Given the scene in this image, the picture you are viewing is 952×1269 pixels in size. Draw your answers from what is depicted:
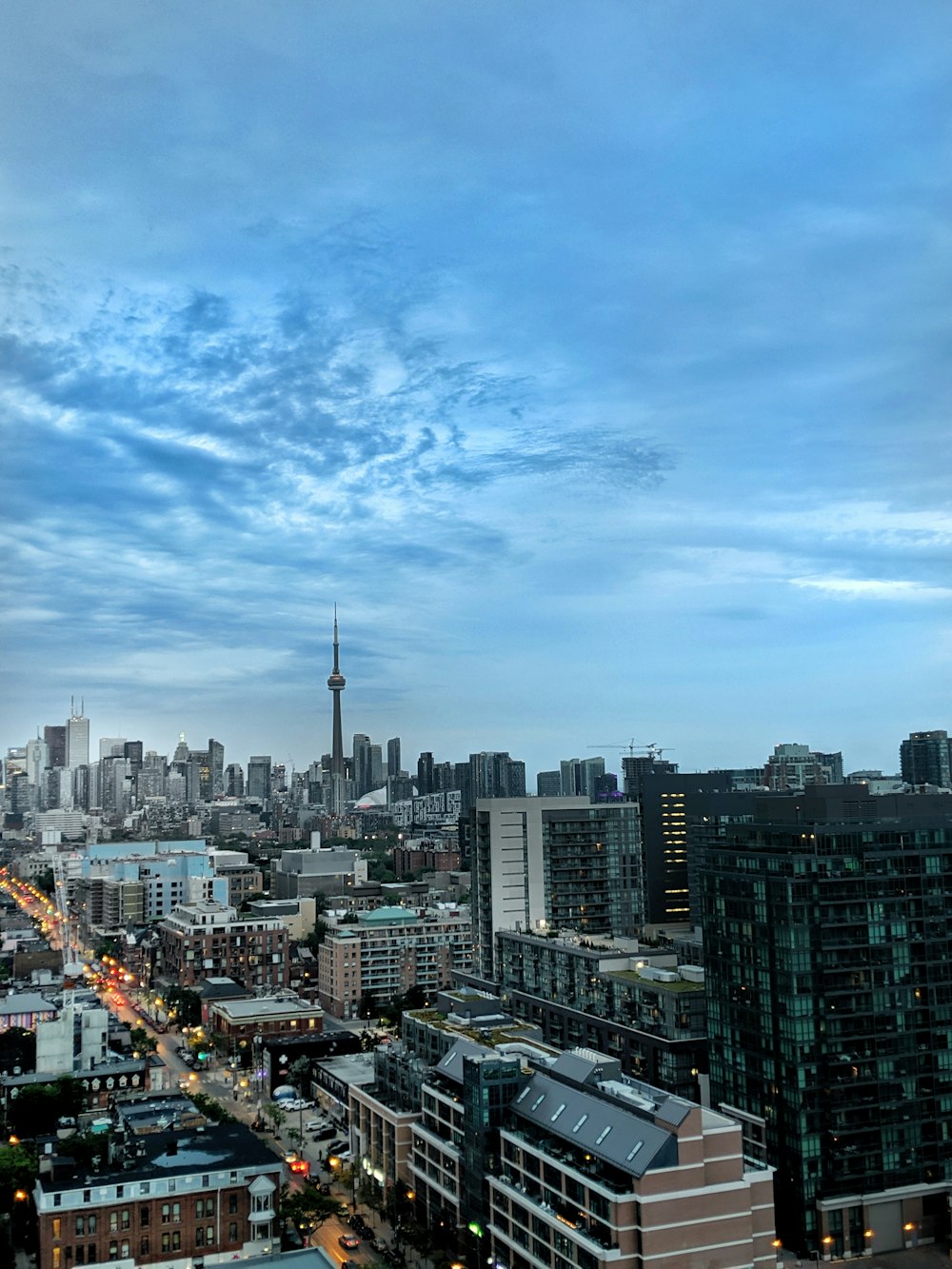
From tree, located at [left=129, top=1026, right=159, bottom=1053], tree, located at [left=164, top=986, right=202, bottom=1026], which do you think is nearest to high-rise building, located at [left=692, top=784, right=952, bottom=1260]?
tree, located at [left=129, top=1026, right=159, bottom=1053]

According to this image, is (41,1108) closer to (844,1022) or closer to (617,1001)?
(617,1001)

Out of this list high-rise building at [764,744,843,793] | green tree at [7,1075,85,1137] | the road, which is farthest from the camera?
high-rise building at [764,744,843,793]

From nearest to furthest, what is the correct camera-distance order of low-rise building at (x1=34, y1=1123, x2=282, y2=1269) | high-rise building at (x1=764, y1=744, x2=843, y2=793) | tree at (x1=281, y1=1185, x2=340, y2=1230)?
low-rise building at (x1=34, y1=1123, x2=282, y2=1269) < tree at (x1=281, y1=1185, x2=340, y2=1230) < high-rise building at (x1=764, y1=744, x2=843, y2=793)

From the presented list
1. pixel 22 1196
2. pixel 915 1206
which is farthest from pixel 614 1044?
pixel 22 1196

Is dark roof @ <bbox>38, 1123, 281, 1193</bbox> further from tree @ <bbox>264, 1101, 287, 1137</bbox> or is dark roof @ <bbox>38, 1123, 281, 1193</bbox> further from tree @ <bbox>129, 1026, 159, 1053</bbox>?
tree @ <bbox>129, 1026, 159, 1053</bbox>

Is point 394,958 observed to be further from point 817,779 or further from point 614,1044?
point 817,779

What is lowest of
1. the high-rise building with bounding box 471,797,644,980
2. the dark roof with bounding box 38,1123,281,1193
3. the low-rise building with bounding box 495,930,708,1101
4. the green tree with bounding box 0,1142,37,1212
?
the green tree with bounding box 0,1142,37,1212

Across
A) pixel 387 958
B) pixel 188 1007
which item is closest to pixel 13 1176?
pixel 188 1007
